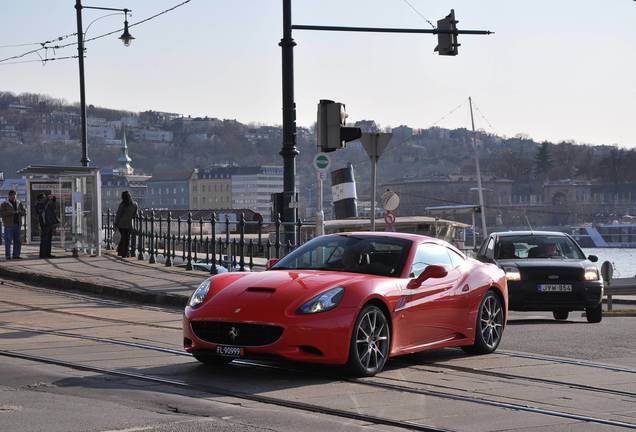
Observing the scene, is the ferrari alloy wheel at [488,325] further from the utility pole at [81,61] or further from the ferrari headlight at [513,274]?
the utility pole at [81,61]

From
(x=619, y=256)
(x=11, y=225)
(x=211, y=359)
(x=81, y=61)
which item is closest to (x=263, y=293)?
(x=211, y=359)

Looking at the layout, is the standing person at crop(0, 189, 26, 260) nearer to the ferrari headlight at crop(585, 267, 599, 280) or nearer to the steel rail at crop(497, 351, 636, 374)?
the ferrari headlight at crop(585, 267, 599, 280)

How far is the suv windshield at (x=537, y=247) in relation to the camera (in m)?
18.7

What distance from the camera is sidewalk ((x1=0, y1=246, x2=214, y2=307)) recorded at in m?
19.0

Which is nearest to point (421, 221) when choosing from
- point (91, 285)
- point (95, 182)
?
point (95, 182)

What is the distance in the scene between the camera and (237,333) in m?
9.70

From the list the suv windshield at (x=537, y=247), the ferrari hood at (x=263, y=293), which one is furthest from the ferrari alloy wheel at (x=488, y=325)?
the suv windshield at (x=537, y=247)

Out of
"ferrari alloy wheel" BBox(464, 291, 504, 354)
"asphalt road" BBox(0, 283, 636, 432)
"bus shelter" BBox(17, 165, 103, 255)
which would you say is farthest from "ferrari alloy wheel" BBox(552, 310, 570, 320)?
"bus shelter" BBox(17, 165, 103, 255)

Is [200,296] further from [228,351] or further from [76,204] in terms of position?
[76,204]

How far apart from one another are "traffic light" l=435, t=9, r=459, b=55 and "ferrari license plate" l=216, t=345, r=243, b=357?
16575 mm

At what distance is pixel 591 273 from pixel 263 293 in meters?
9.01

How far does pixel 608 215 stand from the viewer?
620 ft

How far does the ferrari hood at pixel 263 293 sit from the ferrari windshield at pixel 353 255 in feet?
1.13

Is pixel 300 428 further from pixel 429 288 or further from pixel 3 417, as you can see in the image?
pixel 429 288
